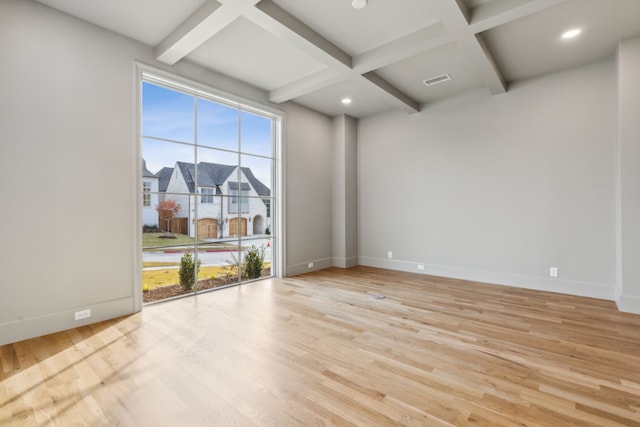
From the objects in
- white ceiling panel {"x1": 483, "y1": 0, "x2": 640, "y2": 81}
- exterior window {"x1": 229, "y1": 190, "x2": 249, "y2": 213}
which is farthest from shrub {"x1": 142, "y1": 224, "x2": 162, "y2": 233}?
white ceiling panel {"x1": 483, "y1": 0, "x2": 640, "y2": 81}

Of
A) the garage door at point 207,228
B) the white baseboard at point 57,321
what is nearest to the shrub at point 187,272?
the garage door at point 207,228

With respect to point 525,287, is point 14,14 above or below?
above

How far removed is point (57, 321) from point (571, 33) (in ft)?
21.4

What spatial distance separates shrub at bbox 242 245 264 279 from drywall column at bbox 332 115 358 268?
1818 mm

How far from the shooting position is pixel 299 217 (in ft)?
19.0

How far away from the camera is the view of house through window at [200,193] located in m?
3.99

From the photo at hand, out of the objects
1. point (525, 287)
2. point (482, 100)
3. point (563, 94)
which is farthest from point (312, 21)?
point (525, 287)

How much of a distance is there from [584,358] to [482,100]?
13.5ft

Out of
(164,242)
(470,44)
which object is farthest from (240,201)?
(470,44)

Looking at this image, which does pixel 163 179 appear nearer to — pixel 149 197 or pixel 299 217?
pixel 149 197

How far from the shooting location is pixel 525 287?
4621 millimetres

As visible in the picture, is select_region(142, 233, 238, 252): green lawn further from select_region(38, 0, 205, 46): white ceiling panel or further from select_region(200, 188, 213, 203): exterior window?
select_region(38, 0, 205, 46): white ceiling panel

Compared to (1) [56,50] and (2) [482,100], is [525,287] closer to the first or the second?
(2) [482,100]

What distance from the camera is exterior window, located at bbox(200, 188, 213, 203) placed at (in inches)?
173
